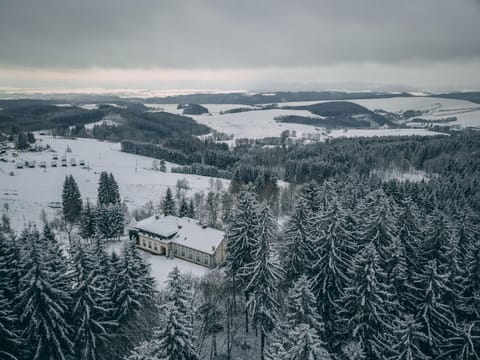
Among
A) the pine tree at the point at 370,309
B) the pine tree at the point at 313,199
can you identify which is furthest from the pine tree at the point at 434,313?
the pine tree at the point at 313,199

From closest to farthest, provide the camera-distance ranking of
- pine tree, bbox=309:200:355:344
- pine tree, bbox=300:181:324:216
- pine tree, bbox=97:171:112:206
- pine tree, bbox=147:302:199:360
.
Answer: pine tree, bbox=147:302:199:360
pine tree, bbox=309:200:355:344
pine tree, bbox=300:181:324:216
pine tree, bbox=97:171:112:206

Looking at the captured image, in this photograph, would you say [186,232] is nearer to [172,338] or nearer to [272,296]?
[272,296]

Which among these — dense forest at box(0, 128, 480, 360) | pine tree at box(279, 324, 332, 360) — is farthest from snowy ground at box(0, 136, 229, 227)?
pine tree at box(279, 324, 332, 360)

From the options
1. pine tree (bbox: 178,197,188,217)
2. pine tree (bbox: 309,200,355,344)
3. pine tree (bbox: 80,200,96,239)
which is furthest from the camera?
pine tree (bbox: 178,197,188,217)

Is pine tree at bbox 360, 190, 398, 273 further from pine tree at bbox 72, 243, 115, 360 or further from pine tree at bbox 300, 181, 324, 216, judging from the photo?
pine tree at bbox 72, 243, 115, 360

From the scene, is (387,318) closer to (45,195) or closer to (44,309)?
(44,309)

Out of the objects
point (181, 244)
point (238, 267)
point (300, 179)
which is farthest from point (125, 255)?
point (300, 179)

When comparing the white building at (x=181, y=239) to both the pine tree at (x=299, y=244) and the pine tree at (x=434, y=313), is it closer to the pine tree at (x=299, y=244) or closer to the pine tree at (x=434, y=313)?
the pine tree at (x=299, y=244)
